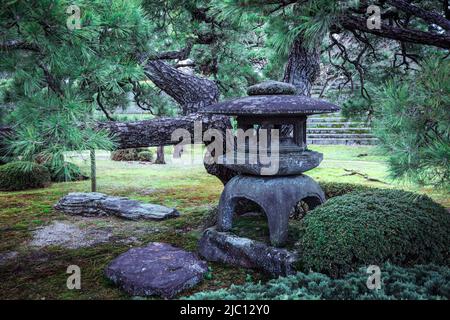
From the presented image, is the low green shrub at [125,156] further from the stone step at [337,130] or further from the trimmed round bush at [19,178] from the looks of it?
the stone step at [337,130]

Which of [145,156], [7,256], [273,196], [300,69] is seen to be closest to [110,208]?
[7,256]

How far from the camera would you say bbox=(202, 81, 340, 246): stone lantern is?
4.05 metres

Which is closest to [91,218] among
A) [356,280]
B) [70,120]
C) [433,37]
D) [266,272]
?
[266,272]

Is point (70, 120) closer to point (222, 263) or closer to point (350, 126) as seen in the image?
point (222, 263)

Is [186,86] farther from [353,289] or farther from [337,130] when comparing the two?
[337,130]

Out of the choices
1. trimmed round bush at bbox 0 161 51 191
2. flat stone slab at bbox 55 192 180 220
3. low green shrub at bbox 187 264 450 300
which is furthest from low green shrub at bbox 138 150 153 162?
low green shrub at bbox 187 264 450 300

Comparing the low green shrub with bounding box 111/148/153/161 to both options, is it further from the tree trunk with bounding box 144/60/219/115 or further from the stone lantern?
the stone lantern

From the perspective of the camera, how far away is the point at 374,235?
327cm

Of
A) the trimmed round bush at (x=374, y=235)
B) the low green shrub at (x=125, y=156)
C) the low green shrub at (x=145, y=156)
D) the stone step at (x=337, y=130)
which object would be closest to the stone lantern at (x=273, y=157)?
the trimmed round bush at (x=374, y=235)

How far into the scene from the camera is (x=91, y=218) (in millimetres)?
6527

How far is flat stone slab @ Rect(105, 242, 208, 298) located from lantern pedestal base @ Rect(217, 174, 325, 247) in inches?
29.8

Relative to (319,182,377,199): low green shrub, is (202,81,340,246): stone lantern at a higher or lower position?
higher

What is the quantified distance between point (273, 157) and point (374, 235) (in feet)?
4.59
